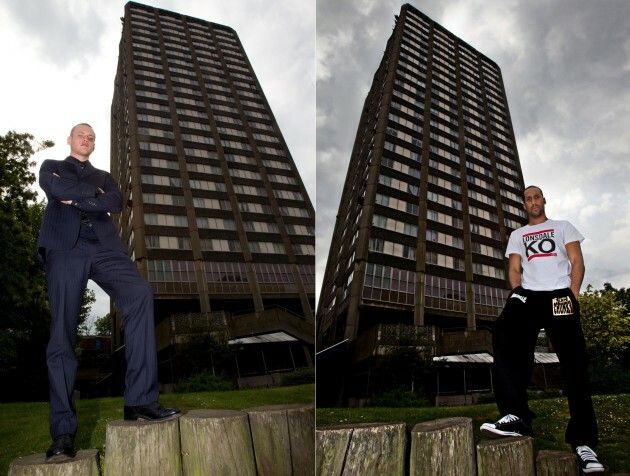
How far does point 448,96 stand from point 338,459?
4133mm

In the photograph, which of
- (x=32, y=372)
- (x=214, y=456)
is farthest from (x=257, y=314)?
(x=32, y=372)

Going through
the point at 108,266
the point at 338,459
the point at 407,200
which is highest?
the point at 407,200

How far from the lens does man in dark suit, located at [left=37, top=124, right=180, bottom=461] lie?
2.37 m

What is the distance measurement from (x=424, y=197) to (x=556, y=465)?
2.37m

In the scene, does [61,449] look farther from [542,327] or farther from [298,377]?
[542,327]

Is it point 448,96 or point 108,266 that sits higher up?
point 448,96

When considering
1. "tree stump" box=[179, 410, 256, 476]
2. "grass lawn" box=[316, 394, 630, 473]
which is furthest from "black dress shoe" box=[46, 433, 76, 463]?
"grass lawn" box=[316, 394, 630, 473]

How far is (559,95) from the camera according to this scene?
4.96 meters

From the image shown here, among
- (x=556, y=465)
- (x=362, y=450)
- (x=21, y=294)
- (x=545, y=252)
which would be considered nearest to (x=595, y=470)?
(x=556, y=465)

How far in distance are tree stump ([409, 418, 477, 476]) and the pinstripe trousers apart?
164 centimetres

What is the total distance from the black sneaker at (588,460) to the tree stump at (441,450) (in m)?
0.77

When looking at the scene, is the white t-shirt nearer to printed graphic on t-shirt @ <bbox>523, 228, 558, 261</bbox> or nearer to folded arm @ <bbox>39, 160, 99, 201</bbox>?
printed graphic on t-shirt @ <bbox>523, 228, 558, 261</bbox>

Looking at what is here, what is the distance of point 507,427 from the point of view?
11.3 feet

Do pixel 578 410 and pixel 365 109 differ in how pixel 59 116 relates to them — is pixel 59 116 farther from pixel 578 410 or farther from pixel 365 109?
pixel 578 410
